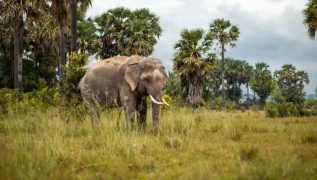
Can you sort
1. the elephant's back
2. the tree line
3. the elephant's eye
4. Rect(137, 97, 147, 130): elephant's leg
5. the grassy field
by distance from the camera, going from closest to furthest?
the grassy field → the elephant's eye → Rect(137, 97, 147, 130): elephant's leg → the elephant's back → the tree line

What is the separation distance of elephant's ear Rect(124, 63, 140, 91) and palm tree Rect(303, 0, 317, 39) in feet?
65.6

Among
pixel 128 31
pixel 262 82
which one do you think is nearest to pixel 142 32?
pixel 128 31

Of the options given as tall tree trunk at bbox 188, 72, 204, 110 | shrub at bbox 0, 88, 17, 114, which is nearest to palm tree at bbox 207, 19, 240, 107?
tall tree trunk at bbox 188, 72, 204, 110

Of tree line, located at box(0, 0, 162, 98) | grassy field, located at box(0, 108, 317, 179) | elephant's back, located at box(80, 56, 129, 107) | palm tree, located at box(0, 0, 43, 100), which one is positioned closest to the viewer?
grassy field, located at box(0, 108, 317, 179)

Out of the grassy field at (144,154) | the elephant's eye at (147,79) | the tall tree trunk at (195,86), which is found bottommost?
the grassy field at (144,154)

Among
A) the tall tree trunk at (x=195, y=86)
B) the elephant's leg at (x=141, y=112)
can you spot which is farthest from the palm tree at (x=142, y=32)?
the elephant's leg at (x=141, y=112)

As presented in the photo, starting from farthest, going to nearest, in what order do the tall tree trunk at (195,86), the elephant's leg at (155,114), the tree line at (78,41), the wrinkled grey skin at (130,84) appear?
1. the tall tree trunk at (195,86)
2. the tree line at (78,41)
3. the wrinkled grey skin at (130,84)
4. the elephant's leg at (155,114)

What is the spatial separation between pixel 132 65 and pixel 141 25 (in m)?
34.2

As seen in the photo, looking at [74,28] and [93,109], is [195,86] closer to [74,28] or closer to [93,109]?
[74,28]

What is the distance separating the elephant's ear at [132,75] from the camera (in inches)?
406

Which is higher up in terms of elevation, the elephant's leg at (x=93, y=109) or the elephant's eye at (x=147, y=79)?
the elephant's eye at (x=147, y=79)

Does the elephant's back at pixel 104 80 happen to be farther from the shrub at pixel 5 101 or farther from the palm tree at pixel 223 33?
the palm tree at pixel 223 33

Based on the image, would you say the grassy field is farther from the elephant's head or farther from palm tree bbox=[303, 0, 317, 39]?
palm tree bbox=[303, 0, 317, 39]

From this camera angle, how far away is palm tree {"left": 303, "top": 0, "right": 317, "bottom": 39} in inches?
1064
